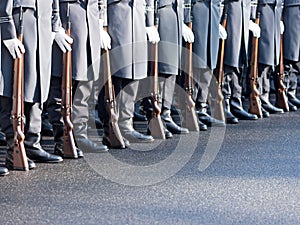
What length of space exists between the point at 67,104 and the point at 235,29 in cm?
237

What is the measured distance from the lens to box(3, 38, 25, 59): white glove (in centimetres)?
578

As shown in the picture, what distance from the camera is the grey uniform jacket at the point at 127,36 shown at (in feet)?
22.5

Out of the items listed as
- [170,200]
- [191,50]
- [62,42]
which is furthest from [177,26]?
[170,200]

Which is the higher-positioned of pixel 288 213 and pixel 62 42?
pixel 62 42

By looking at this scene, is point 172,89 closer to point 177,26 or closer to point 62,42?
point 177,26

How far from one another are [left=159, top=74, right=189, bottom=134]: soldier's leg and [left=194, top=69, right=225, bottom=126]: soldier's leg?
0.45m

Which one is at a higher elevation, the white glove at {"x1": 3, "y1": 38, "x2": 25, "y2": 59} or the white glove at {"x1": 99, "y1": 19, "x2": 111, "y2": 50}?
the white glove at {"x1": 3, "y1": 38, "x2": 25, "y2": 59}

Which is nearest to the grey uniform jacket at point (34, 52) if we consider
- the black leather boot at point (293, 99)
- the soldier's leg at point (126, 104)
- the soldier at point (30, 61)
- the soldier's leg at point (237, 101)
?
the soldier at point (30, 61)

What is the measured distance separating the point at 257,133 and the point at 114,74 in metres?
1.36

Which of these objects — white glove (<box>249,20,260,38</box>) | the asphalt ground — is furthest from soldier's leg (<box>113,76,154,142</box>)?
white glove (<box>249,20,260,38</box>)

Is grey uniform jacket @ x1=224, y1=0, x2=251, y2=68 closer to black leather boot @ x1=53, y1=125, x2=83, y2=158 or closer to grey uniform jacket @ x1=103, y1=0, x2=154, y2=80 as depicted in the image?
grey uniform jacket @ x1=103, y1=0, x2=154, y2=80

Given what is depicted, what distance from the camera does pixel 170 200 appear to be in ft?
16.9

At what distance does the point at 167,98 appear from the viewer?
7559 millimetres

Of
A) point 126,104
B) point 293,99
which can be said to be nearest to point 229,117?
point 293,99
